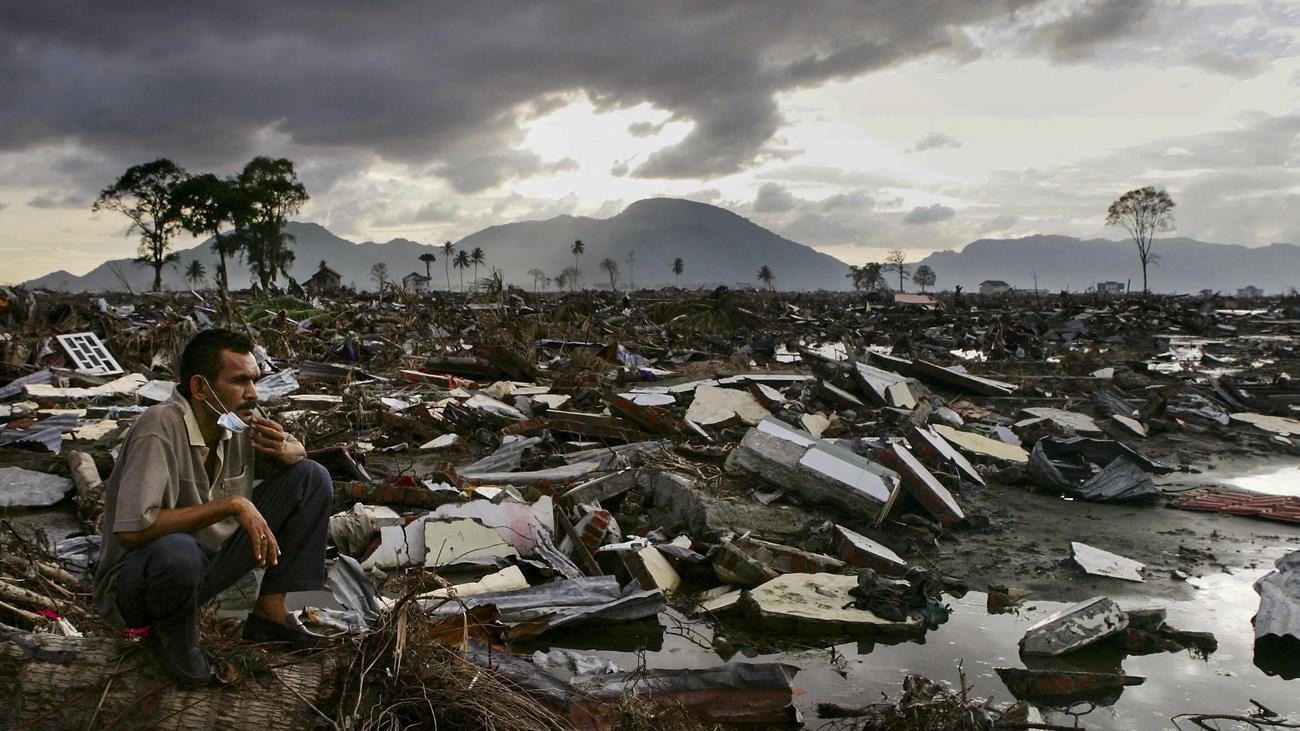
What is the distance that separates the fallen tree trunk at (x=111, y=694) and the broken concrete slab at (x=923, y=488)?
14.4 ft

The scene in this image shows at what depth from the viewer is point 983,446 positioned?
732cm

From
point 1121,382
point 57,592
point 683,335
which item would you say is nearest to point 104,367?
point 57,592

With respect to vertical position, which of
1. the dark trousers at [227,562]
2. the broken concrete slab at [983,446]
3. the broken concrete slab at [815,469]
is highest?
the dark trousers at [227,562]

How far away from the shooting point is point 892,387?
28.4 ft

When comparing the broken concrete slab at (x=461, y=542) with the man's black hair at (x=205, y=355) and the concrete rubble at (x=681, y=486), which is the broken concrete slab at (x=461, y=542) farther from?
the man's black hair at (x=205, y=355)

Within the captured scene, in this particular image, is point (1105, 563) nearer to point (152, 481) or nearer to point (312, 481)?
point (312, 481)

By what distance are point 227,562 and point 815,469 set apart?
12.6ft

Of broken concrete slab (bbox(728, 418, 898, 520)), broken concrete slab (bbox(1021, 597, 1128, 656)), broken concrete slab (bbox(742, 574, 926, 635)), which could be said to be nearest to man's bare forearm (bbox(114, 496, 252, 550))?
broken concrete slab (bbox(742, 574, 926, 635))

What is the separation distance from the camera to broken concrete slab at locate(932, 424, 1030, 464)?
23.4 ft

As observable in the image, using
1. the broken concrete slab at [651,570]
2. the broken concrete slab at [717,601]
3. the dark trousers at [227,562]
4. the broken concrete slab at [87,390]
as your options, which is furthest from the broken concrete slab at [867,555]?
the broken concrete slab at [87,390]

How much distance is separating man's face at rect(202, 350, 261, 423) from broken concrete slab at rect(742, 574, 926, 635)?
2589mm

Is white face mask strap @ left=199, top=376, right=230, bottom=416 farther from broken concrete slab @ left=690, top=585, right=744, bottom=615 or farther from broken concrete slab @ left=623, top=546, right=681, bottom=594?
broken concrete slab @ left=690, top=585, right=744, bottom=615

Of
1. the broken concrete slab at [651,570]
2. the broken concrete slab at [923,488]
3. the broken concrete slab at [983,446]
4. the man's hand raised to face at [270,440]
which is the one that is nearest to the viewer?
the man's hand raised to face at [270,440]

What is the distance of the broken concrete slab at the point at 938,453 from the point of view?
653 centimetres
